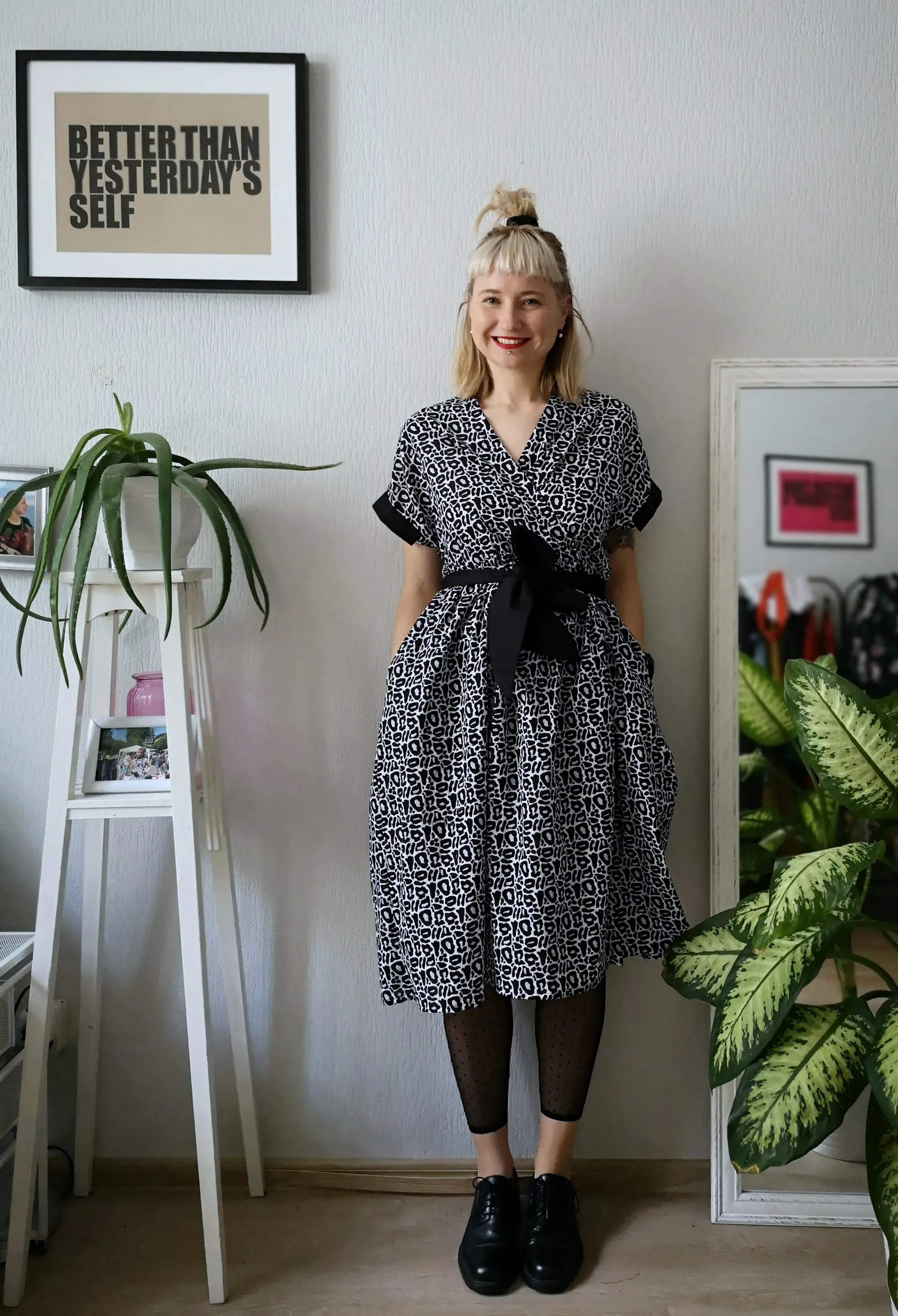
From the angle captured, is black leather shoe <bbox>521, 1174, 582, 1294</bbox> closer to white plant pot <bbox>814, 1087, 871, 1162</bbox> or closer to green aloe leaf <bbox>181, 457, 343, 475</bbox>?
white plant pot <bbox>814, 1087, 871, 1162</bbox>

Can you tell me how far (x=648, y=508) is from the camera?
1639 millimetres

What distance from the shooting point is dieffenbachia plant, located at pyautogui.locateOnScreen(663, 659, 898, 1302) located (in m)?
1.22

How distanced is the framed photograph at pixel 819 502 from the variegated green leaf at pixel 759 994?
0.69 metres

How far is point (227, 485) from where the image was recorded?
176cm

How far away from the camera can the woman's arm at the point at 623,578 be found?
1659 mm

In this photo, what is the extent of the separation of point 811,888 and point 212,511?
3.12ft

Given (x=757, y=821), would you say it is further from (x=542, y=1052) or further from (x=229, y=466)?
(x=229, y=466)

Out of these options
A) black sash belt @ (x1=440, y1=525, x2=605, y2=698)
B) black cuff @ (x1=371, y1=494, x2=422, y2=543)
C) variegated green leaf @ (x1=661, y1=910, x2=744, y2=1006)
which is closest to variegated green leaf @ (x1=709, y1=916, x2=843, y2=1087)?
variegated green leaf @ (x1=661, y1=910, x2=744, y2=1006)

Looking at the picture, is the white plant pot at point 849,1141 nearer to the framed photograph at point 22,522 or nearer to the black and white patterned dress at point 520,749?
the black and white patterned dress at point 520,749

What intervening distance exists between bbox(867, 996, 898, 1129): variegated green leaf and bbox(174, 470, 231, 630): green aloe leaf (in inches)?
41.0

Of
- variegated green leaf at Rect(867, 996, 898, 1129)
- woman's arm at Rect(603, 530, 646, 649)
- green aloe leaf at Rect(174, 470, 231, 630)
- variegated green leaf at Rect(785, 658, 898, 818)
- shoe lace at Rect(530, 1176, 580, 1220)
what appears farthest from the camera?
woman's arm at Rect(603, 530, 646, 649)

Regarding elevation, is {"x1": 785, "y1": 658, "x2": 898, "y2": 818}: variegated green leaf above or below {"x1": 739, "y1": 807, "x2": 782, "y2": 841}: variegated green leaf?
above

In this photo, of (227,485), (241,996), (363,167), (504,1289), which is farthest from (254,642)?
(504,1289)

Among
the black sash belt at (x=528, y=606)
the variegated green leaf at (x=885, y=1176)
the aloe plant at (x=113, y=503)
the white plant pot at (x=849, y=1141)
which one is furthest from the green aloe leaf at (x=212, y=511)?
→ the white plant pot at (x=849, y=1141)
